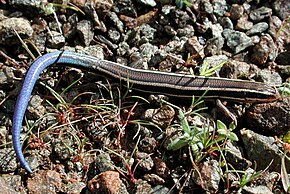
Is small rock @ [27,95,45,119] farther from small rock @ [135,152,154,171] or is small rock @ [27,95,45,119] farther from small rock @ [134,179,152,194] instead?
small rock @ [134,179,152,194]

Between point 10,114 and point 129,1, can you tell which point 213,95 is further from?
point 10,114

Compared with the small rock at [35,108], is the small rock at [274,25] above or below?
above

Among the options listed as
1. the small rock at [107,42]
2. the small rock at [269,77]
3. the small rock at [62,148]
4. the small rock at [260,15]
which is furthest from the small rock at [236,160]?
the small rock at [260,15]

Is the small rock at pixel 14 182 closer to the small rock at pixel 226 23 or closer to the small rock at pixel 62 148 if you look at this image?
the small rock at pixel 62 148

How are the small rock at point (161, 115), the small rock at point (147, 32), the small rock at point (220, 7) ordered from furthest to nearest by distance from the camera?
1. the small rock at point (220, 7)
2. the small rock at point (147, 32)
3. the small rock at point (161, 115)

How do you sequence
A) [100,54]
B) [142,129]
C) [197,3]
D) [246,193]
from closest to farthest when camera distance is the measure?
[246,193] < [142,129] < [100,54] < [197,3]

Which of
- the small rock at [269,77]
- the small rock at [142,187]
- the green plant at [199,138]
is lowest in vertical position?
the small rock at [142,187]

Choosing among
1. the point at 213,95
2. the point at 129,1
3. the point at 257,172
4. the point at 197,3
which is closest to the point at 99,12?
the point at 129,1
